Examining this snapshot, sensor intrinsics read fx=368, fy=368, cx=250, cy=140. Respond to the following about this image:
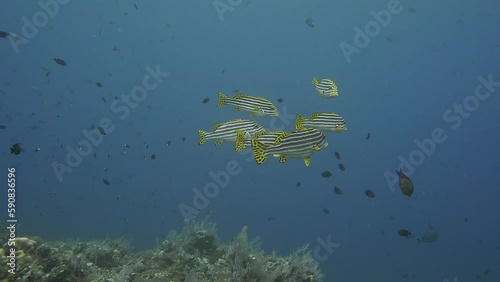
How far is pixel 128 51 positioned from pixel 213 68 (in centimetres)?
1437

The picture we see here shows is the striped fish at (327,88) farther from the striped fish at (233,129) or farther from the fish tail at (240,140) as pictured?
the fish tail at (240,140)

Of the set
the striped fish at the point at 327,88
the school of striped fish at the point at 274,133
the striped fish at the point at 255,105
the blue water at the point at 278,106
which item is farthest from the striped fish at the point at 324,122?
the blue water at the point at 278,106

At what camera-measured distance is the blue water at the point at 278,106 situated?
48.7 m

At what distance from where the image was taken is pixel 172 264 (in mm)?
8414

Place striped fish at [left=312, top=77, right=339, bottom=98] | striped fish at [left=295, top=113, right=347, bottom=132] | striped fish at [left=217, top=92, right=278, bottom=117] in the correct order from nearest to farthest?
striped fish at [left=295, top=113, right=347, bottom=132] → striped fish at [left=217, top=92, right=278, bottom=117] → striped fish at [left=312, top=77, right=339, bottom=98]

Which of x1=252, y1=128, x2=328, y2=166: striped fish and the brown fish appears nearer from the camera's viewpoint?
x1=252, y1=128, x2=328, y2=166: striped fish

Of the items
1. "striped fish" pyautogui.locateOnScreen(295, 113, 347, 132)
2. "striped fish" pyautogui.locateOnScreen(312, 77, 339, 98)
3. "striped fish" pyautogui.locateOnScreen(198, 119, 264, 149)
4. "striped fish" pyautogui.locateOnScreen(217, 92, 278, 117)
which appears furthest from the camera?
"striped fish" pyautogui.locateOnScreen(312, 77, 339, 98)

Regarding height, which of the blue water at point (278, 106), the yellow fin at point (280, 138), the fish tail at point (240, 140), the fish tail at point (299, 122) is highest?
the yellow fin at point (280, 138)

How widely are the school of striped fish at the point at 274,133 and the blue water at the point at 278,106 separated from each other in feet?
123

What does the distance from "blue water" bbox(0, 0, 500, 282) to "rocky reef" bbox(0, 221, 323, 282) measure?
35.2 meters

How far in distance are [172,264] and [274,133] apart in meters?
4.39

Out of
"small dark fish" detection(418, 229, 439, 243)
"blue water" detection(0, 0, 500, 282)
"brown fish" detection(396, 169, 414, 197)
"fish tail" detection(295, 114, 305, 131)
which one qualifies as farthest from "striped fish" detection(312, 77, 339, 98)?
"blue water" detection(0, 0, 500, 282)

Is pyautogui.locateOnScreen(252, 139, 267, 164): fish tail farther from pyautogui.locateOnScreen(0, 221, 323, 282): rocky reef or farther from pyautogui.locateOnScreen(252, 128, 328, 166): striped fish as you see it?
pyautogui.locateOnScreen(0, 221, 323, 282): rocky reef

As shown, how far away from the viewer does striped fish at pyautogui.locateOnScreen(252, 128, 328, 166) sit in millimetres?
5602
